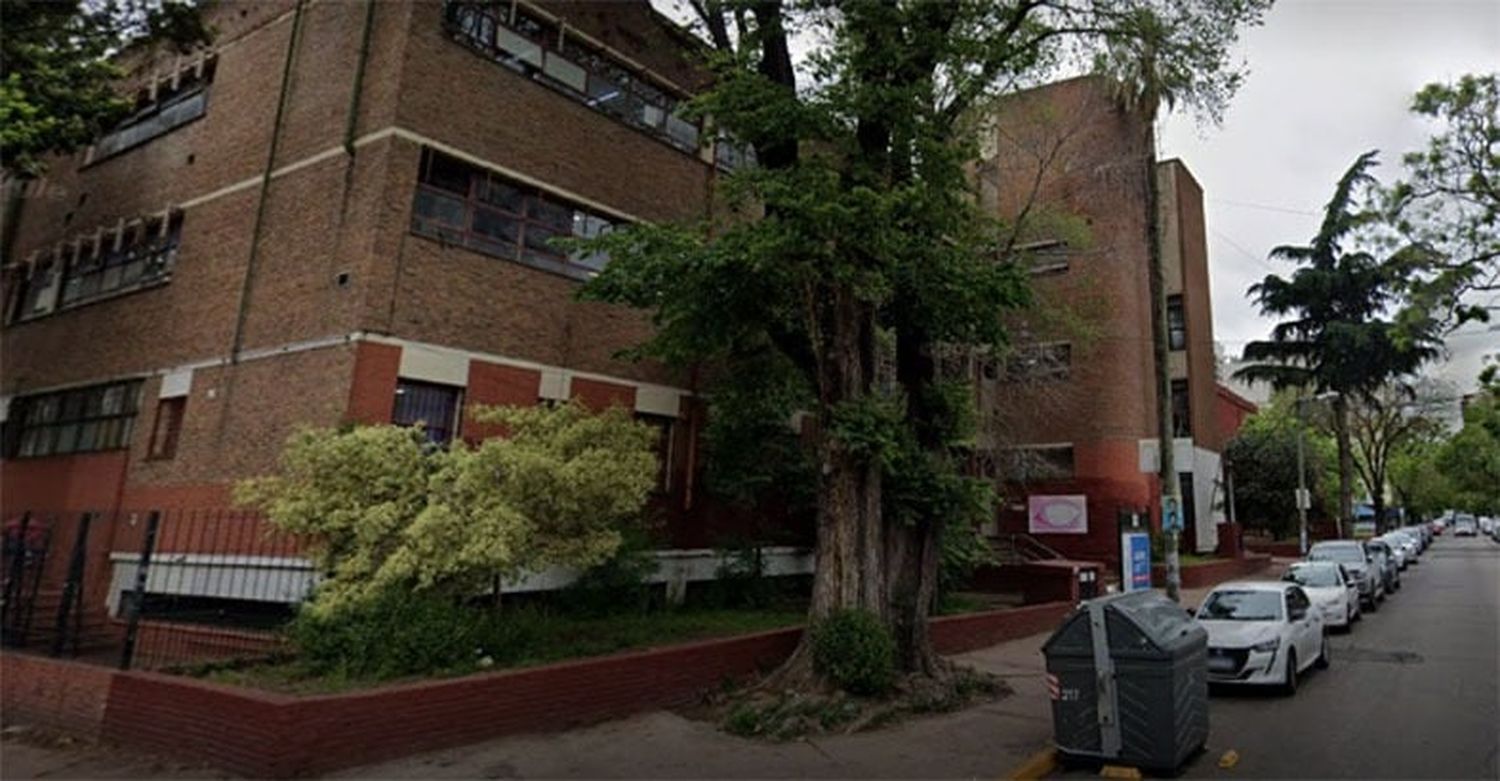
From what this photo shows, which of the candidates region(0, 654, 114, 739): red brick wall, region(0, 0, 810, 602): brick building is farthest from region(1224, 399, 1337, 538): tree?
region(0, 654, 114, 739): red brick wall

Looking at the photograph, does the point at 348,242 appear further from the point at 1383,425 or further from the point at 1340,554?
the point at 1383,425

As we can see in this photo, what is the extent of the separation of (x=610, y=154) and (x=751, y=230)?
8.06 m

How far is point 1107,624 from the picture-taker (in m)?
7.93

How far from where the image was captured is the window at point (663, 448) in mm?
16391

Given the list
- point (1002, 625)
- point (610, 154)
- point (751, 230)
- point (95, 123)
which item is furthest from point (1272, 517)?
point (95, 123)

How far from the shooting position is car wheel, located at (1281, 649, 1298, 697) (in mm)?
11422

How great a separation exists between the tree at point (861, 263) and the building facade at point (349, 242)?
2.08 metres

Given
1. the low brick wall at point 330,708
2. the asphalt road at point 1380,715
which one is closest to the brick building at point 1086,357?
the asphalt road at point 1380,715

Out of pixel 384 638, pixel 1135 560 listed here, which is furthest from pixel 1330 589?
pixel 384 638

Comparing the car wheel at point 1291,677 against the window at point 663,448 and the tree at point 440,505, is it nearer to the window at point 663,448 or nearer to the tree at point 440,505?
the tree at point 440,505

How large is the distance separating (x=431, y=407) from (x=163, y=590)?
4674mm

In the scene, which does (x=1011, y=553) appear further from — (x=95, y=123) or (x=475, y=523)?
(x=95, y=123)

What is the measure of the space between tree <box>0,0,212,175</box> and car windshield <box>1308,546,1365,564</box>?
95.3 feet

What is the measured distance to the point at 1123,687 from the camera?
25.6ft
